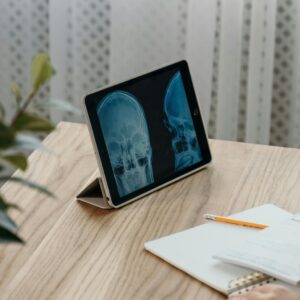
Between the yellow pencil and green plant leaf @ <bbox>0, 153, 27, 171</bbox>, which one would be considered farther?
the yellow pencil

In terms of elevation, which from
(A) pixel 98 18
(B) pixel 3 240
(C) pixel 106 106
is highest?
(B) pixel 3 240

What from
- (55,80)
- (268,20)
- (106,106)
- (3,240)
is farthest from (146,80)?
(55,80)

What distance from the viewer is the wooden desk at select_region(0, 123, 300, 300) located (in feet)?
3.57

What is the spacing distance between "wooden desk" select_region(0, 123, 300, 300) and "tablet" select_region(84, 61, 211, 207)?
0.03 meters

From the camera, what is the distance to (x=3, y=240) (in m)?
0.64

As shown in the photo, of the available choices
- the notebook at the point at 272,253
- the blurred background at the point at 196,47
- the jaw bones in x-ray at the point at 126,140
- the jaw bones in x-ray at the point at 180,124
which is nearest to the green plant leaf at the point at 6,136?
the notebook at the point at 272,253

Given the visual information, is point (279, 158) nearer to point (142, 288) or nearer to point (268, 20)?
point (142, 288)

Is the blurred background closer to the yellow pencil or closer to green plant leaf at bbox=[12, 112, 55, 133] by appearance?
the yellow pencil

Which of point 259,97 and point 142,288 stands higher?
point 142,288

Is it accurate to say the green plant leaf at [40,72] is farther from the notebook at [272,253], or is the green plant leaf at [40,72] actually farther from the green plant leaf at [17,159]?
the notebook at [272,253]

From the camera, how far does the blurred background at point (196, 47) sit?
2270mm

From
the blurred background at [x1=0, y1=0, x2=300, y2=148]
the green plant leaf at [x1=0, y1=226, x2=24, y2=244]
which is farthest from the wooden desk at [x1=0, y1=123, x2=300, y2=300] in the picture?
the blurred background at [x1=0, y1=0, x2=300, y2=148]

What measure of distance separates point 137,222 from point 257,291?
0.96 feet

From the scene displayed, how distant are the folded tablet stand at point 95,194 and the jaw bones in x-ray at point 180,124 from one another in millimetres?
148
